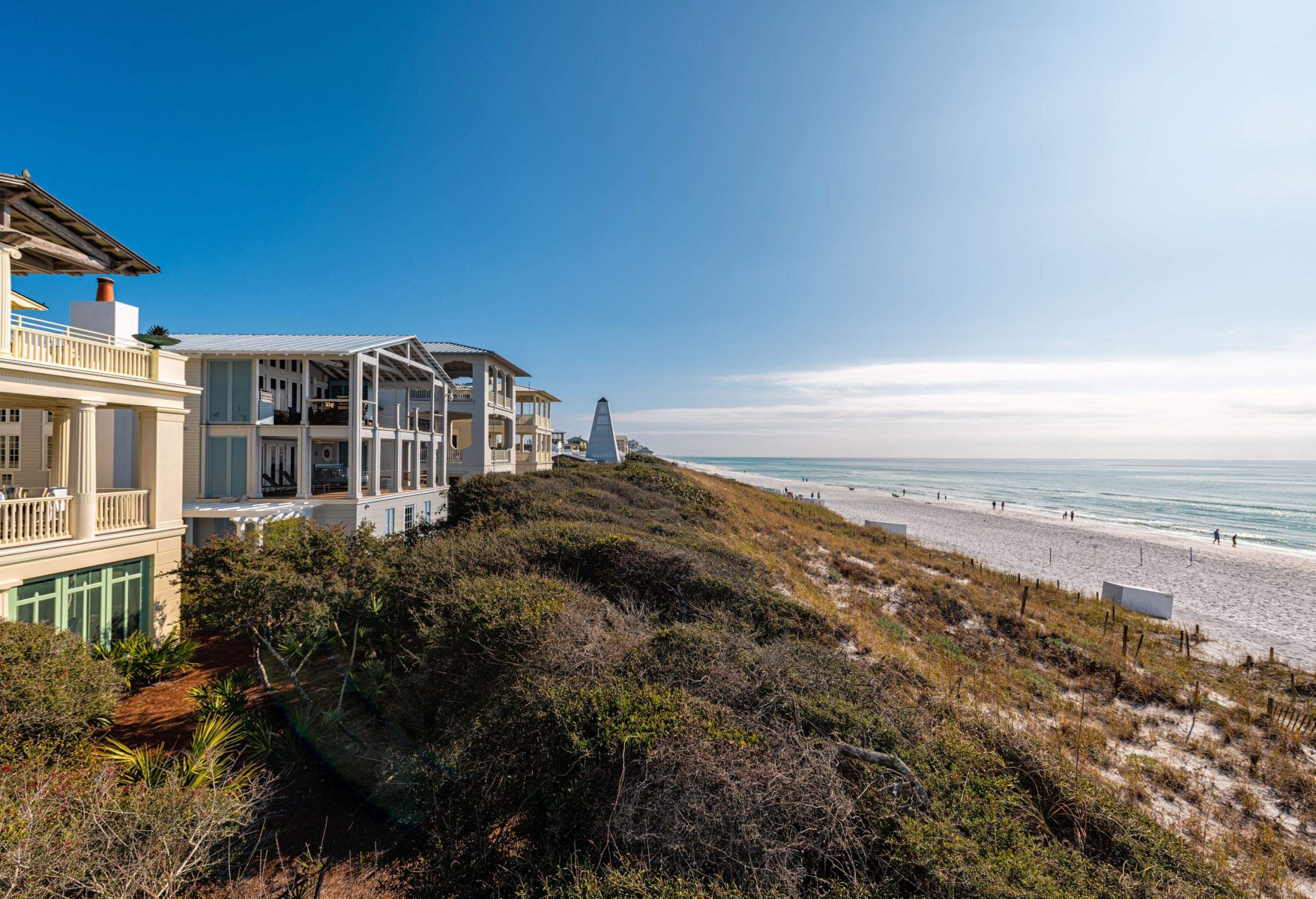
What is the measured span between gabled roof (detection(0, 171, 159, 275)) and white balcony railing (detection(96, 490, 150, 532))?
4.79 meters

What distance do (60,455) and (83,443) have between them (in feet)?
11.1

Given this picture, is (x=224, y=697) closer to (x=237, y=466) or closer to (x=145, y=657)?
(x=145, y=657)

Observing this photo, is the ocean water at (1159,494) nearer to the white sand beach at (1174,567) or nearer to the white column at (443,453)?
the white sand beach at (1174,567)

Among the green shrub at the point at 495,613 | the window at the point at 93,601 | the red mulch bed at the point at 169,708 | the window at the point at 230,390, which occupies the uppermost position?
the window at the point at 230,390

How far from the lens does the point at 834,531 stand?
27656mm

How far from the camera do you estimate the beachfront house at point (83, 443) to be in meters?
9.20

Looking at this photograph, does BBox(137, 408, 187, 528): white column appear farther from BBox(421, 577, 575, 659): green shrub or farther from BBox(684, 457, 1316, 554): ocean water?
BBox(684, 457, 1316, 554): ocean water

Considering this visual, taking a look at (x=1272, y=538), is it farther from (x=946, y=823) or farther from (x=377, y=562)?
(x=377, y=562)

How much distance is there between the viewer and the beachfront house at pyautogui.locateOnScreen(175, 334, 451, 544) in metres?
17.1

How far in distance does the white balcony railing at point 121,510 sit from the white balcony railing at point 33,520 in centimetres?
49

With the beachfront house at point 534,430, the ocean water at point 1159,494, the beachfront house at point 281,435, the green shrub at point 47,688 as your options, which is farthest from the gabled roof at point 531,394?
the ocean water at point 1159,494

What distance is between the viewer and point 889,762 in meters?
4.21

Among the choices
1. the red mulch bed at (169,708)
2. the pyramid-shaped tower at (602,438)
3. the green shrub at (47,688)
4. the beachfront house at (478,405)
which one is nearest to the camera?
the green shrub at (47,688)

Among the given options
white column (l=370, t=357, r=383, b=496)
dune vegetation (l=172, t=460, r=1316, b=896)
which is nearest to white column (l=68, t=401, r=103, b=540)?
dune vegetation (l=172, t=460, r=1316, b=896)
